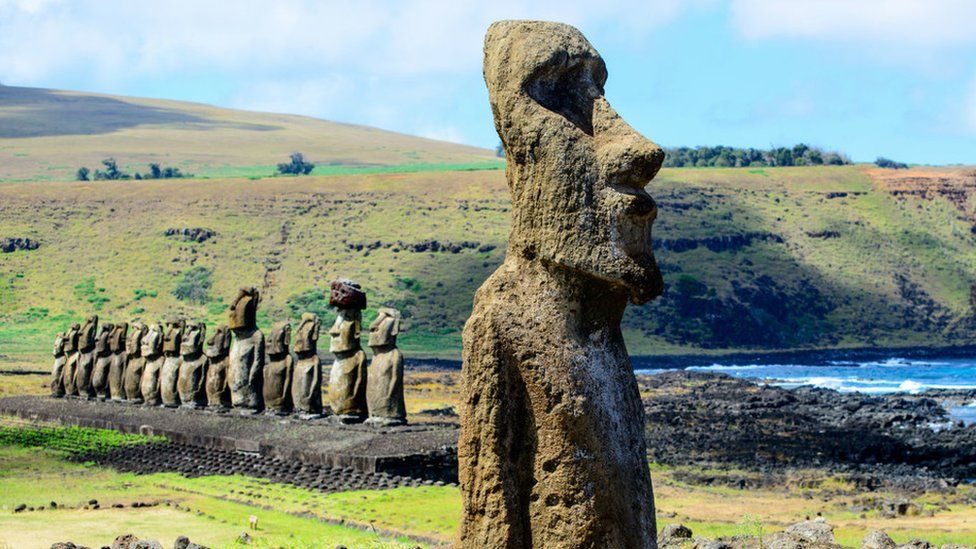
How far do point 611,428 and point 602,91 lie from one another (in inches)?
73.5

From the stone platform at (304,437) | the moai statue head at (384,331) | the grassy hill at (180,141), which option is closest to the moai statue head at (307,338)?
the stone platform at (304,437)

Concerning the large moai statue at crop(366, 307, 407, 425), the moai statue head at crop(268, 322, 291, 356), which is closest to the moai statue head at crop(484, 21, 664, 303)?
the large moai statue at crop(366, 307, 407, 425)

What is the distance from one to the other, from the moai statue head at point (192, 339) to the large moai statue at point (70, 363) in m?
4.65

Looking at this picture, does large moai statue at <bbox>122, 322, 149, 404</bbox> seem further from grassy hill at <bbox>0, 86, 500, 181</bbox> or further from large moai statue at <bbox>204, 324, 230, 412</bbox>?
grassy hill at <bbox>0, 86, 500, 181</bbox>

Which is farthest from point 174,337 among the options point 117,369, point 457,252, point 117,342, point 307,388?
point 457,252

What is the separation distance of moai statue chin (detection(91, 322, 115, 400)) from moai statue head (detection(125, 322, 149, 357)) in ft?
2.00

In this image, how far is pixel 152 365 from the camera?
28.2 meters

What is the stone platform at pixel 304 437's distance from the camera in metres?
19.4

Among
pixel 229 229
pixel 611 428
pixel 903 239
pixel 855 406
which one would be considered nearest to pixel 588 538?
pixel 611 428

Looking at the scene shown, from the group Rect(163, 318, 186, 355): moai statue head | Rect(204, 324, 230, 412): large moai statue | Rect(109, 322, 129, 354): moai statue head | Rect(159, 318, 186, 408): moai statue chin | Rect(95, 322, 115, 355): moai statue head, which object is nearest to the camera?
Rect(204, 324, 230, 412): large moai statue

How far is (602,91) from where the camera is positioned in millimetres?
7934

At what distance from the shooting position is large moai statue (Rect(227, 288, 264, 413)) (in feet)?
82.1

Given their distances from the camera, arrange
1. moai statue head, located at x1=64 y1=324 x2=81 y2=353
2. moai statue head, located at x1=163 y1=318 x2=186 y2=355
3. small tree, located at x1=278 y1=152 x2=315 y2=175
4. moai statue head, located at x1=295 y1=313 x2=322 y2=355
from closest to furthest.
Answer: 1. moai statue head, located at x1=295 y1=313 x2=322 y2=355
2. moai statue head, located at x1=163 y1=318 x2=186 y2=355
3. moai statue head, located at x1=64 y1=324 x2=81 y2=353
4. small tree, located at x1=278 y1=152 x2=315 y2=175

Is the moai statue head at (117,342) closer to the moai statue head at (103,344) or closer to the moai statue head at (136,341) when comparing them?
the moai statue head at (103,344)
